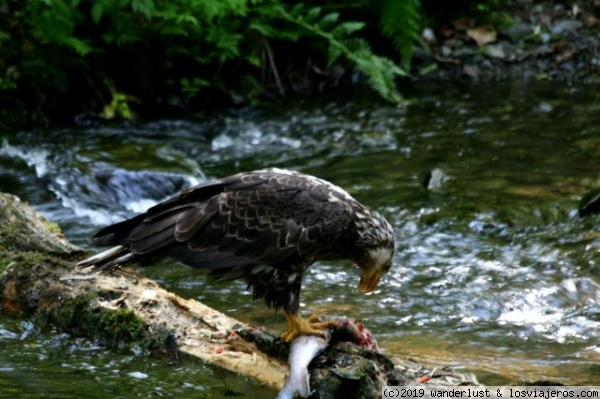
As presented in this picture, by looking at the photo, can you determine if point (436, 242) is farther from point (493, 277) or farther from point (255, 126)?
point (255, 126)

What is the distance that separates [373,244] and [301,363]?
1.14m

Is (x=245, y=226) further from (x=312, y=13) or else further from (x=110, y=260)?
(x=312, y=13)

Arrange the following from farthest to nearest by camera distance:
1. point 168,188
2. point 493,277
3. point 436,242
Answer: point 168,188
point 436,242
point 493,277

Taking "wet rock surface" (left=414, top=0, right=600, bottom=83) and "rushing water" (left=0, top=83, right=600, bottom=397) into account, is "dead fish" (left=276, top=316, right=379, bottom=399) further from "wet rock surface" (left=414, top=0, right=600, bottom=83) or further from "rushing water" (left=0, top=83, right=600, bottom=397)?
"wet rock surface" (left=414, top=0, right=600, bottom=83)

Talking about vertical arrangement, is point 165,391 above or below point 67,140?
below

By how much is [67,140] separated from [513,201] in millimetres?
4775

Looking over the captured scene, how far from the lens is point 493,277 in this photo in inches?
277

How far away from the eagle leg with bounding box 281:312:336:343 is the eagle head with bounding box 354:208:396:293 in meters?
0.51

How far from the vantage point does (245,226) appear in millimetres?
5207

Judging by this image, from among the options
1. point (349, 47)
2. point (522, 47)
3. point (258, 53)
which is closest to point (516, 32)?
point (522, 47)

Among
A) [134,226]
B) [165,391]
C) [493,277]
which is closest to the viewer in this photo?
[165,391]

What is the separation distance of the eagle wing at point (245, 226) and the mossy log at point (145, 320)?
0.30 meters

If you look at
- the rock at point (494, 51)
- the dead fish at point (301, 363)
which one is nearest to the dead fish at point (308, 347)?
the dead fish at point (301, 363)

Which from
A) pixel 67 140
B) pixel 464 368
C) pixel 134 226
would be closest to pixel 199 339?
pixel 134 226
